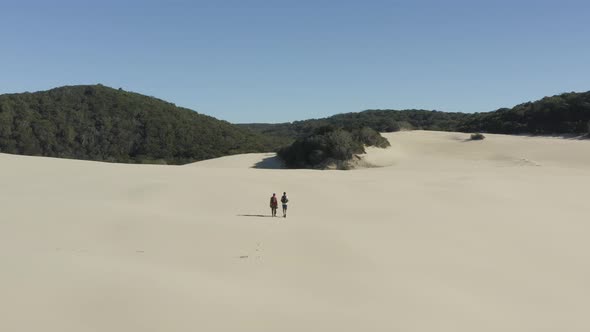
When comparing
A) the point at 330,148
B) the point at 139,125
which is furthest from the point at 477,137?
the point at 139,125

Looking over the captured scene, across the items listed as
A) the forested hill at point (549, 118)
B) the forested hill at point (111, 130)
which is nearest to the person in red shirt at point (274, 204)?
the forested hill at point (549, 118)

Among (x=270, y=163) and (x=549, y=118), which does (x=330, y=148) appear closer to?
(x=270, y=163)

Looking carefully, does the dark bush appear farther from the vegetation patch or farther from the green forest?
the vegetation patch

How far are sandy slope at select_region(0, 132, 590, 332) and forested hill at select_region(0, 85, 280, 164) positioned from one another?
44.4m

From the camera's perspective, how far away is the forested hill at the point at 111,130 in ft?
210

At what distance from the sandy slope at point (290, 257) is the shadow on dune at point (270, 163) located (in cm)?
1729

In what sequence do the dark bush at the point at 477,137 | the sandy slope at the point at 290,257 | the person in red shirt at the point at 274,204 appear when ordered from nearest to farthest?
the sandy slope at the point at 290,257, the person in red shirt at the point at 274,204, the dark bush at the point at 477,137

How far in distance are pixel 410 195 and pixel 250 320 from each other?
12.0 metres

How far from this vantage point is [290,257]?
28.4 ft

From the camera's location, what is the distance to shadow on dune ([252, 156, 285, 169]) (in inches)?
1409

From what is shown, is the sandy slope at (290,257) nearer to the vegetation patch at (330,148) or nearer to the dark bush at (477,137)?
the vegetation patch at (330,148)

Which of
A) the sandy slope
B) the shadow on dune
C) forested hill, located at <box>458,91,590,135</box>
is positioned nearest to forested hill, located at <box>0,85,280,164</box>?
the shadow on dune

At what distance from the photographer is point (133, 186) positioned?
1712cm

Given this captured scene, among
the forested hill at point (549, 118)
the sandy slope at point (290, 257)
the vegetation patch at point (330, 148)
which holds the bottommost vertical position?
the sandy slope at point (290, 257)
